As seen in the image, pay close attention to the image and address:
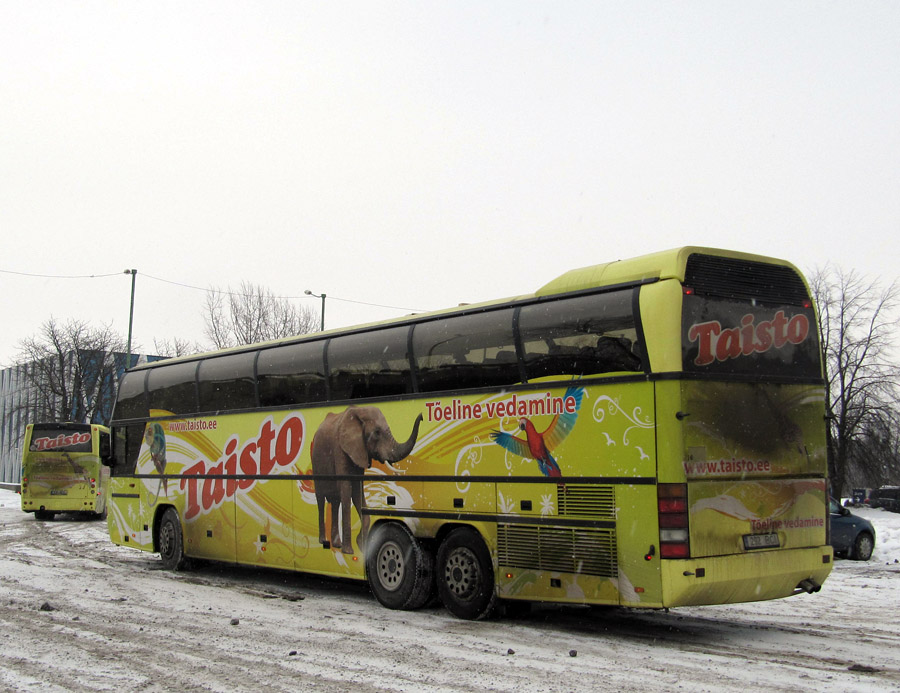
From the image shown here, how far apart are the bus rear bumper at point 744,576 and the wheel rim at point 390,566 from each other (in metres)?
4.15

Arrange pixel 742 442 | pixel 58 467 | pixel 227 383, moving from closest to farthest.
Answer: pixel 742 442 < pixel 227 383 < pixel 58 467

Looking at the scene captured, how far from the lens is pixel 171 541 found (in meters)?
17.7

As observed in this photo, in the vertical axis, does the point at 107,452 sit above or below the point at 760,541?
above

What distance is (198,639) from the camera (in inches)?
390

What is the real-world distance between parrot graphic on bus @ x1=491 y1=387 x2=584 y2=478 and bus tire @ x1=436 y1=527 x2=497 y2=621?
1.30m

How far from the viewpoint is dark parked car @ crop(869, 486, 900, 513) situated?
171 feet

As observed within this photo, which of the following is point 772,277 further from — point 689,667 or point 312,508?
point 312,508

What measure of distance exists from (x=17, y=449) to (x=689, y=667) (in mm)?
83301

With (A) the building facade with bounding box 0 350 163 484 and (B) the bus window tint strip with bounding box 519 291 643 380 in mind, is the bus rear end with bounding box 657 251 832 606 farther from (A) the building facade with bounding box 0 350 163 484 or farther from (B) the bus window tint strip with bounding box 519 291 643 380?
(A) the building facade with bounding box 0 350 163 484

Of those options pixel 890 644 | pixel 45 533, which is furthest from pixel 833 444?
pixel 890 644

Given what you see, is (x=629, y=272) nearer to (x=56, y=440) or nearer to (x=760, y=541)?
(x=760, y=541)

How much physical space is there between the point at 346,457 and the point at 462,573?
9.01ft

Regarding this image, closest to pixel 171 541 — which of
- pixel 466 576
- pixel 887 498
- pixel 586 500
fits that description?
pixel 466 576

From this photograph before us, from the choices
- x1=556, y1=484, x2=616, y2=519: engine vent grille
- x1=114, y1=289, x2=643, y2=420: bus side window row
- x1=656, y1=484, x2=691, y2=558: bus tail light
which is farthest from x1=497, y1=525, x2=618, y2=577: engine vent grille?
x1=114, y1=289, x2=643, y2=420: bus side window row
